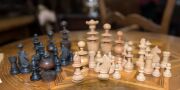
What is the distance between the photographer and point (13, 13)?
338 cm

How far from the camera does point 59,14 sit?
3152 mm

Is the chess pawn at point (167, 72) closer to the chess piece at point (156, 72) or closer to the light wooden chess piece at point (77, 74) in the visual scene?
the chess piece at point (156, 72)

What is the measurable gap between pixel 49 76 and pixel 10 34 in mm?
2269

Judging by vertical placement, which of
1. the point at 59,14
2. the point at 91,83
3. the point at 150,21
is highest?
the point at 59,14

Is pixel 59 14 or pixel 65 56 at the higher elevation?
pixel 59 14

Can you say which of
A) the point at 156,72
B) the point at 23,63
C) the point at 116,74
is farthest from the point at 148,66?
the point at 23,63

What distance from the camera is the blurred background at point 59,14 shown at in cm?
269

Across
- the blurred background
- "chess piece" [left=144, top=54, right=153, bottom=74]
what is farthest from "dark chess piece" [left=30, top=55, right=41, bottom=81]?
the blurred background

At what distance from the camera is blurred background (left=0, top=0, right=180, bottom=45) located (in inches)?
106

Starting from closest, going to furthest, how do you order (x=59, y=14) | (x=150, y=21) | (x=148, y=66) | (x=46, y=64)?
(x=46, y=64)
(x=148, y=66)
(x=150, y=21)
(x=59, y=14)

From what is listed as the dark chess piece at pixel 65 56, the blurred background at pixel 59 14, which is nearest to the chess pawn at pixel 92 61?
the dark chess piece at pixel 65 56

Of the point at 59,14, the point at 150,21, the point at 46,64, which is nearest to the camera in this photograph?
the point at 46,64

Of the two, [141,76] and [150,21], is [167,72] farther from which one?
[150,21]

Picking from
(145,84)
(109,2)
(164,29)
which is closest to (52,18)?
(109,2)
